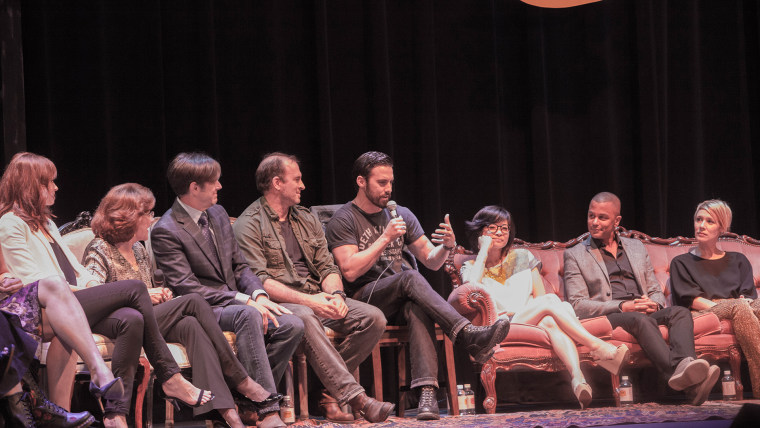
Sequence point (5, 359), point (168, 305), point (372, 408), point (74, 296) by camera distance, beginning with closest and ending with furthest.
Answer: point (5, 359), point (74, 296), point (168, 305), point (372, 408)

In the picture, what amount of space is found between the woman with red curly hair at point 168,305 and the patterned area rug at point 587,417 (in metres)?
0.47

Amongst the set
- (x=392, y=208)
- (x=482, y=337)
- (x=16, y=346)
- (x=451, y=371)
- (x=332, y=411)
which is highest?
(x=392, y=208)

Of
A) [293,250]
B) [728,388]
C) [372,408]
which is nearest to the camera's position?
[372,408]

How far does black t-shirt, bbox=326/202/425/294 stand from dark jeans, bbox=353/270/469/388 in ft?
0.51

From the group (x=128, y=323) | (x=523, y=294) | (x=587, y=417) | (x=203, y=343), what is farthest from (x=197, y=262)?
(x=587, y=417)

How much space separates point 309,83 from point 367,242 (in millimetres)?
1396

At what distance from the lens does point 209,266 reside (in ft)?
14.4

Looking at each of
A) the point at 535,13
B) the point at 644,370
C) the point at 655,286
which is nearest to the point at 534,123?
the point at 535,13

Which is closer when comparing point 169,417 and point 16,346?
point 16,346

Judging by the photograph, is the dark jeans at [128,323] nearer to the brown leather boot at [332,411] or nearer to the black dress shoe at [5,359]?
the black dress shoe at [5,359]

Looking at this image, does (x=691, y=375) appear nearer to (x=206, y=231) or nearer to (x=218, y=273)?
(x=218, y=273)

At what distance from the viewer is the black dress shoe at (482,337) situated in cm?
435

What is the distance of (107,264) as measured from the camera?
13.8ft

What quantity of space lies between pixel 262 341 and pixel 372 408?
24.7 inches
